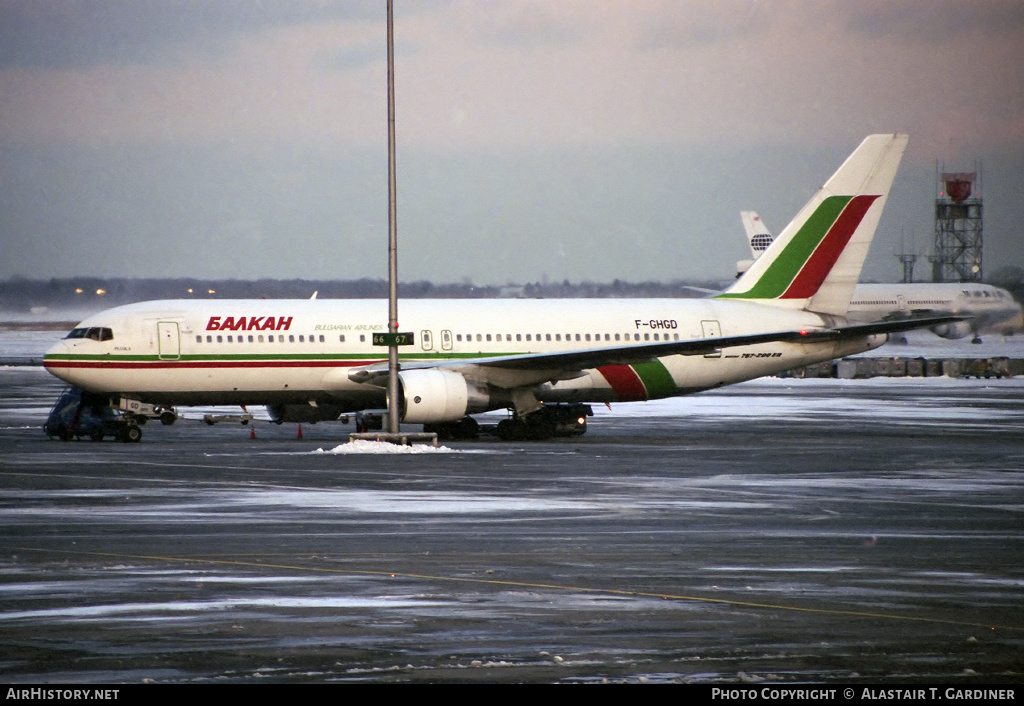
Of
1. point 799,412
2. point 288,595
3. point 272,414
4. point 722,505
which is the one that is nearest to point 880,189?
point 799,412

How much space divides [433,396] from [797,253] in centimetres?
1209

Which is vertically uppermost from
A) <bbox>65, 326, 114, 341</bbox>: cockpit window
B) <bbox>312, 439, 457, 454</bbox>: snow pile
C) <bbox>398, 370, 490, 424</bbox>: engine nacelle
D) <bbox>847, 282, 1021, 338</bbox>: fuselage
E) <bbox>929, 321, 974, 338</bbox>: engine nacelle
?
<bbox>847, 282, 1021, 338</bbox>: fuselage

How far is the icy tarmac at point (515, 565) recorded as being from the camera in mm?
10180

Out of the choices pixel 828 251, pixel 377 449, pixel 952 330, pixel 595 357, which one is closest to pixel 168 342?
pixel 377 449

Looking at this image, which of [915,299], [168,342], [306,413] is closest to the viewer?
[168,342]

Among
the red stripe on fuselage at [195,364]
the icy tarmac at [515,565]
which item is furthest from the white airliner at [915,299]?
the icy tarmac at [515,565]

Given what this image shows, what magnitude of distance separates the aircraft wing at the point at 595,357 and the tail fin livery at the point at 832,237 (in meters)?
A: 3.25

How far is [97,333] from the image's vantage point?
3453cm

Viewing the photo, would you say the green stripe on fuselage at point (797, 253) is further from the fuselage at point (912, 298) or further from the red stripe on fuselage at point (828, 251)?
the fuselage at point (912, 298)

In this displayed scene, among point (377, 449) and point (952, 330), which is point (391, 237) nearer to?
point (377, 449)

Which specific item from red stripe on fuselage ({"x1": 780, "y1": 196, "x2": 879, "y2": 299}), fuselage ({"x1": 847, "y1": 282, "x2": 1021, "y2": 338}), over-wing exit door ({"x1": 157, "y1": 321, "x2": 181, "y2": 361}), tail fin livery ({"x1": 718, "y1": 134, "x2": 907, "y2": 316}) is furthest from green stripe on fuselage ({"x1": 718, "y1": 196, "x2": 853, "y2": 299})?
fuselage ({"x1": 847, "y1": 282, "x2": 1021, "y2": 338})

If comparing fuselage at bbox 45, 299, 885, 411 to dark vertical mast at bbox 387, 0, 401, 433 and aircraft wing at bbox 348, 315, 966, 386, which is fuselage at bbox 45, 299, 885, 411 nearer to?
aircraft wing at bbox 348, 315, 966, 386

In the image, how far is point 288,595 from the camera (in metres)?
12.9

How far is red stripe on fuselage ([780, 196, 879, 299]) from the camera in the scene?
38.7m
